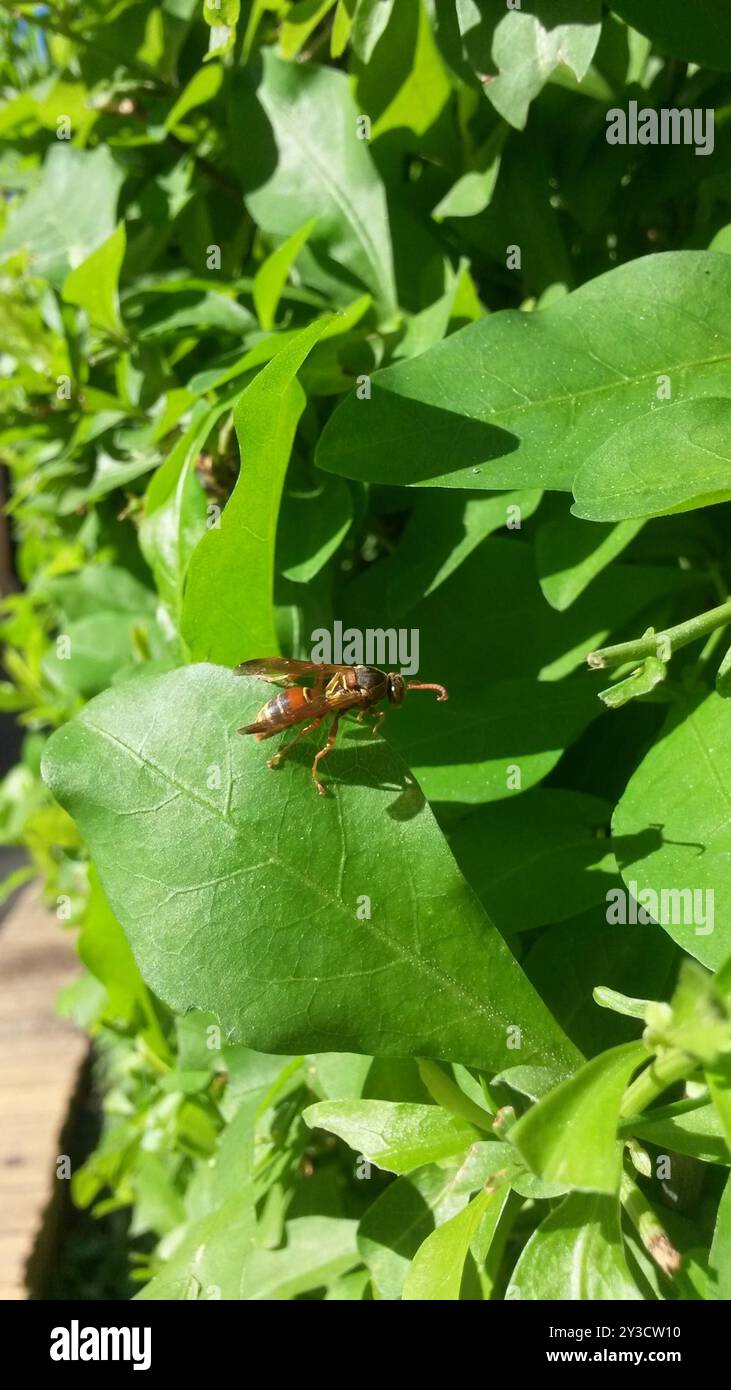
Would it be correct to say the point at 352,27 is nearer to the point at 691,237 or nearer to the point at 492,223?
the point at 492,223

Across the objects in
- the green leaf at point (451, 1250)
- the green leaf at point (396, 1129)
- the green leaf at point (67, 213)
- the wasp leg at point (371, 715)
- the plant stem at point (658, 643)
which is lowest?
the green leaf at point (451, 1250)

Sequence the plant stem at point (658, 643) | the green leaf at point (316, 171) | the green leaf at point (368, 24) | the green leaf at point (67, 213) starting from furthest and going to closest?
the green leaf at point (67, 213), the green leaf at point (316, 171), the green leaf at point (368, 24), the plant stem at point (658, 643)

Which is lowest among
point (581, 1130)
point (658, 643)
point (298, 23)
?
Result: point (581, 1130)

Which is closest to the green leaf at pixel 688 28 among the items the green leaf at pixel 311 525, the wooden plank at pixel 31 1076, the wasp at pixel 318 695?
the green leaf at pixel 311 525

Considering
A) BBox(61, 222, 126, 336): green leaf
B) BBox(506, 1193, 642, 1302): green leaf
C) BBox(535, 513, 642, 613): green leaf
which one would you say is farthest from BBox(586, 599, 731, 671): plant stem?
BBox(61, 222, 126, 336): green leaf

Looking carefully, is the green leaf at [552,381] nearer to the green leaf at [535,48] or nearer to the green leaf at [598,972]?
the green leaf at [535,48]

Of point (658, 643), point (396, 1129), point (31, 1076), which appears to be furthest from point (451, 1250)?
point (31, 1076)

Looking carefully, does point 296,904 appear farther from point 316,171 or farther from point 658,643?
point 316,171
